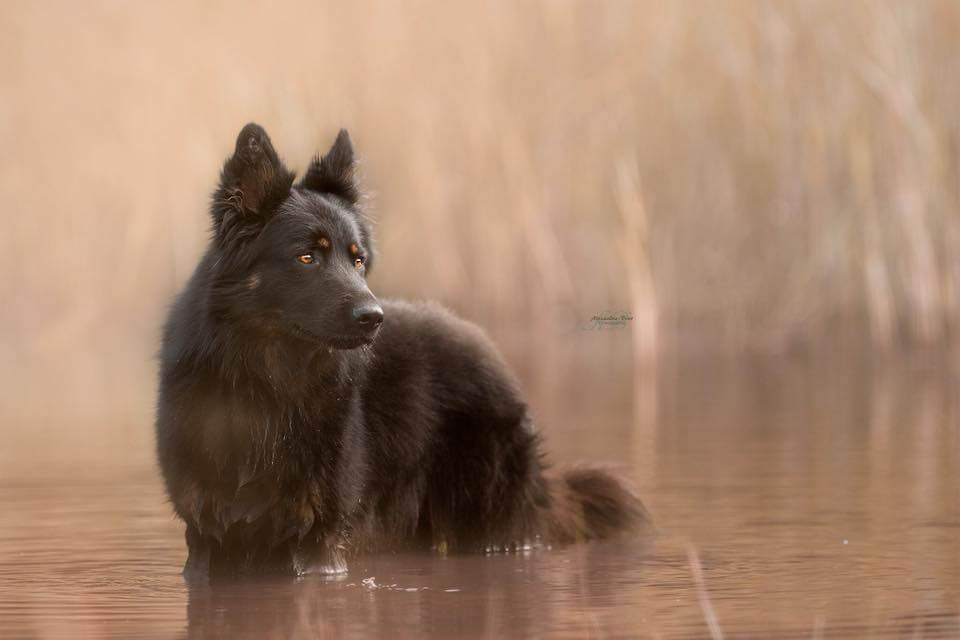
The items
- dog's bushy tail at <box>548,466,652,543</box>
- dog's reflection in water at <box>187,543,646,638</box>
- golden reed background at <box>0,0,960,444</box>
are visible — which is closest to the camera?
dog's reflection in water at <box>187,543,646,638</box>

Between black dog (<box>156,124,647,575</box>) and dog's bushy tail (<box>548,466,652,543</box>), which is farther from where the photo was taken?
dog's bushy tail (<box>548,466,652,543</box>)

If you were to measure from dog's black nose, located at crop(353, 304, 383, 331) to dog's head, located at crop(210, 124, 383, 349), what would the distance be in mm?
14

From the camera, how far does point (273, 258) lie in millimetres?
6027

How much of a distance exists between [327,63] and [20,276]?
19.8ft

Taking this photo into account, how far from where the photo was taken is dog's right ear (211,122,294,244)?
6008 mm

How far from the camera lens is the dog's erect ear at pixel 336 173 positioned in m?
6.45

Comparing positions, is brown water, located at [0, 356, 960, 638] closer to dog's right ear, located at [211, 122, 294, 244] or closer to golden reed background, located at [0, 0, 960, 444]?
dog's right ear, located at [211, 122, 294, 244]

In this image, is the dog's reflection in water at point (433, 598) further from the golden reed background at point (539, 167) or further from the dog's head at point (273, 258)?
the golden reed background at point (539, 167)

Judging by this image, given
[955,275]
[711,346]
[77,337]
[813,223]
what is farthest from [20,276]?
[955,275]

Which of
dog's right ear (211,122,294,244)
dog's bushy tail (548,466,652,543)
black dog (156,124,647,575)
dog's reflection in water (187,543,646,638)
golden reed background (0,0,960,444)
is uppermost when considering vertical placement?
golden reed background (0,0,960,444)

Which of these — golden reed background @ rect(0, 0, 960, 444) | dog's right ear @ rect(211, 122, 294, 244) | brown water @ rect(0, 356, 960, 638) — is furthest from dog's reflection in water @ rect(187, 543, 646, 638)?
golden reed background @ rect(0, 0, 960, 444)

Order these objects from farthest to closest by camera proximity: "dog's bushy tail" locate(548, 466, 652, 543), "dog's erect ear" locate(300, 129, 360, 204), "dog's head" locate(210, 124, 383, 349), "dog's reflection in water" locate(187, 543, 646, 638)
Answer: "dog's bushy tail" locate(548, 466, 652, 543)
"dog's erect ear" locate(300, 129, 360, 204)
"dog's head" locate(210, 124, 383, 349)
"dog's reflection in water" locate(187, 543, 646, 638)

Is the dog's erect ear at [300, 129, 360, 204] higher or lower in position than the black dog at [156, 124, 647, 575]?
higher

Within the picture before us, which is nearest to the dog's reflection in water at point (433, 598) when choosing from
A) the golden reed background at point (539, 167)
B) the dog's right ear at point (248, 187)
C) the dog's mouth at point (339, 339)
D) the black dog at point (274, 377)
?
the black dog at point (274, 377)
